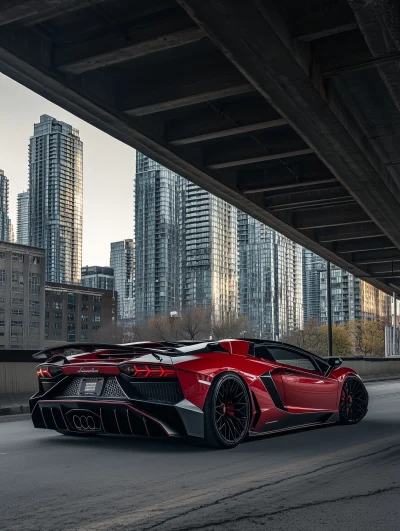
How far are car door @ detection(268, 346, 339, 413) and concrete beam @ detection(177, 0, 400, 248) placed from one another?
17.2 feet

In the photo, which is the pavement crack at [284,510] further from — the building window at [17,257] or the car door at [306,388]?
the building window at [17,257]

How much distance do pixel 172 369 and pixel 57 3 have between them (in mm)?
6535

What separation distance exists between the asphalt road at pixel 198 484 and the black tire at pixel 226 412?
14 centimetres

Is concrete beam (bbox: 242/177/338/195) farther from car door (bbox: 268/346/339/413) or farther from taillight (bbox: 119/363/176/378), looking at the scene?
taillight (bbox: 119/363/176/378)

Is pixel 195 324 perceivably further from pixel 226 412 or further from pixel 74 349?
pixel 226 412

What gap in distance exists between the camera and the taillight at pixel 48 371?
792cm

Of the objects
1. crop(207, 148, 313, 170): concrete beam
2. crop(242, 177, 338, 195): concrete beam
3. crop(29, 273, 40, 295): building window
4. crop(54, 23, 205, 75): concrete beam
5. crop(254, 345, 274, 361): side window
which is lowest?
crop(254, 345, 274, 361): side window

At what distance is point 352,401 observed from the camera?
10133 mm

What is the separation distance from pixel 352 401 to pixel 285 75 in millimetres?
6195

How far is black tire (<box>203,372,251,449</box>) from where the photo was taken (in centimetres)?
738

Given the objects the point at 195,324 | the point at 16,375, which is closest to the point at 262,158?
the point at 16,375

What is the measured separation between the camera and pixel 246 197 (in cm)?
2358

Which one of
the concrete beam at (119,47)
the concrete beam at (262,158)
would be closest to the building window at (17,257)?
the concrete beam at (262,158)

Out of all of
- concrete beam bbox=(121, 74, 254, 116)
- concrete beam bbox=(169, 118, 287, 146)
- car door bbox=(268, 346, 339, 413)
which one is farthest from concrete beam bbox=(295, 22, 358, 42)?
car door bbox=(268, 346, 339, 413)
